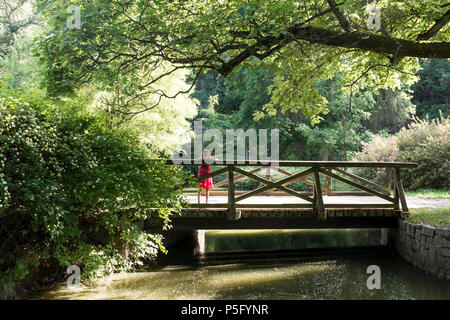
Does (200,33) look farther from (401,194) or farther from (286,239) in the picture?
(286,239)

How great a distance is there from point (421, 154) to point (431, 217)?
797 centimetres

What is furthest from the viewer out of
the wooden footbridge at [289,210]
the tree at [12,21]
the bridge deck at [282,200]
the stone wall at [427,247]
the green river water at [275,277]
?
the tree at [12,21]

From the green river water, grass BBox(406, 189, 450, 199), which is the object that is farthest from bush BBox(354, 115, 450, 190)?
the green river water

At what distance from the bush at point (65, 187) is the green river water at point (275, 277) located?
87 cm

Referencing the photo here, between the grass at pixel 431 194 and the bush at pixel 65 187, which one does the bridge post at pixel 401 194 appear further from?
the bush at pixel 65 187

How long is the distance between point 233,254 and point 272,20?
20.4ft

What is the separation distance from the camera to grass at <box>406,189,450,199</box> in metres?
13.6

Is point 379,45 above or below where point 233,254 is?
above

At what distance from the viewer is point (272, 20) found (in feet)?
23.2

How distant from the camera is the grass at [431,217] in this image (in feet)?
29.1

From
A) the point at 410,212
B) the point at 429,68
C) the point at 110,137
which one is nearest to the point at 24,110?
the point at 110,137

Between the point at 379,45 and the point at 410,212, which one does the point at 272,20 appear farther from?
the point at 410,212

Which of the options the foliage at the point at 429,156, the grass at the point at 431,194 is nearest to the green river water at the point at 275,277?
the grass at the point at 431,194
